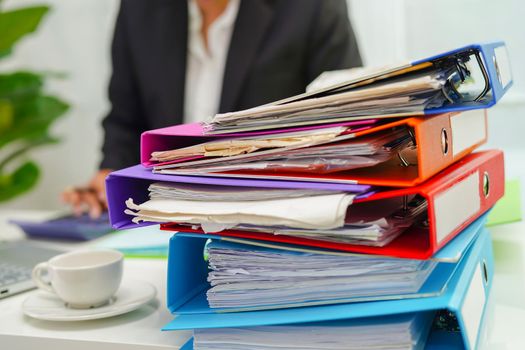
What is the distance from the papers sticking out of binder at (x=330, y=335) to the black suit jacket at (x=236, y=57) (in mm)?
1163

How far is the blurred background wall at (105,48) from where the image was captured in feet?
6.47

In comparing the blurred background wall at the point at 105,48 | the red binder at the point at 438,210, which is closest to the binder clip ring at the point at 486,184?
the red binder at the point at 438,210

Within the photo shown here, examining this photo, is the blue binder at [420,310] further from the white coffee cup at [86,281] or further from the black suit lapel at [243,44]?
the black suit lapel at [243,44]

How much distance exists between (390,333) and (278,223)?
0.43ft

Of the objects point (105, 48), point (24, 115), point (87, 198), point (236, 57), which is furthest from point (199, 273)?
point (105, 48)

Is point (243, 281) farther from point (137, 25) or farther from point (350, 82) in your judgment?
point (137, 25)

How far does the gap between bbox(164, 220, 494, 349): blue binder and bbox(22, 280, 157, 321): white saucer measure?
4.3 inches

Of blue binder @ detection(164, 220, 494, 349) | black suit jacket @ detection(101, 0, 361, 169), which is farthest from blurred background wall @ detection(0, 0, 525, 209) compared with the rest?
blue binder @ detection(164, 220, 494, 349)

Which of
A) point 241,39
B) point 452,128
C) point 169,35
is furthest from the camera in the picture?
point 169,35

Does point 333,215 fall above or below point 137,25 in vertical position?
below

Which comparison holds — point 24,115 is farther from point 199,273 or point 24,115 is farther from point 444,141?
point 444,141

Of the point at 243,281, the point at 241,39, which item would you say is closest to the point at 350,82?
the point at 243,281

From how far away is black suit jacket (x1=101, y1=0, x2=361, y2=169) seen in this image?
1699 millimetres

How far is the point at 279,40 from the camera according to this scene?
67.2 inches
